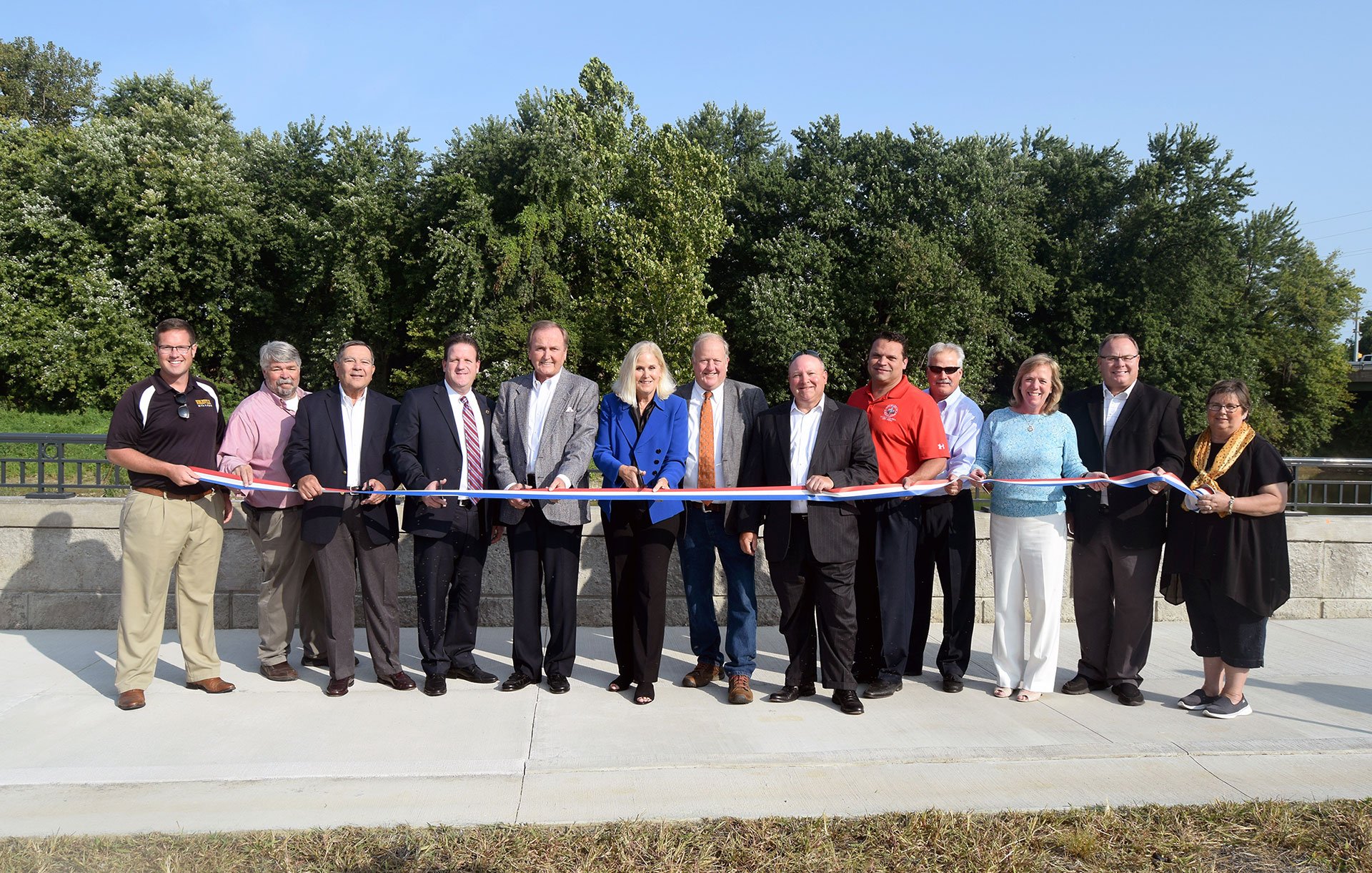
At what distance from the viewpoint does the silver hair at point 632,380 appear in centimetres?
513

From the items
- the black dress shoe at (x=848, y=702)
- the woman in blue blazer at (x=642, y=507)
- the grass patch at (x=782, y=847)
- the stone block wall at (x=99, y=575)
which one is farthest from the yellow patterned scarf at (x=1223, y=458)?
the woman in blue blazer at (x=642, y=507)

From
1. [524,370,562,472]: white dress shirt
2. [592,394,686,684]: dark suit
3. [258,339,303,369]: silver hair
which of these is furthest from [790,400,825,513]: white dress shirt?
[258,339,303,369]: silver hair

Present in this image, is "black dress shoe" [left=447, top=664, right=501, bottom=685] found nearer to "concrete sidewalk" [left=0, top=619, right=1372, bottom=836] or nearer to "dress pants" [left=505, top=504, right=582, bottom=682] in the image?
"concrete sidewalk" [left=0, top=619, right=1372, bottom=836]

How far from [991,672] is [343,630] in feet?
12.6

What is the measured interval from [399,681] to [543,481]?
138 centimetres

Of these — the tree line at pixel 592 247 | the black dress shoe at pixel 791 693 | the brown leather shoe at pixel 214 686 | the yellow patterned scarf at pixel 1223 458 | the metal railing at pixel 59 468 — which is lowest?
the brown leather shoe at pixel 214 686

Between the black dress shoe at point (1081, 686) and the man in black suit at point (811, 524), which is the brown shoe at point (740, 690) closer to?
the man in black suit at point (811, 524)

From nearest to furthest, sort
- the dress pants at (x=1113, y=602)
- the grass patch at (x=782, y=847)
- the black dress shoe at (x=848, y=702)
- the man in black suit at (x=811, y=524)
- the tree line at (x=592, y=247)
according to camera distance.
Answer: the grass patch at (x=782, y=847), the black dress shoe at (x=848, y=702), the man in black suit at (x=811, y=524), the dress pants at (x=1113, y=602), the tree line at (x=592, y=247)

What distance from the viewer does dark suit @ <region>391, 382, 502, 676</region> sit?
17.1 feet

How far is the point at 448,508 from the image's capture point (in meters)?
5.21

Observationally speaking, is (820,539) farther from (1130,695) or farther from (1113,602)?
(1130,695)

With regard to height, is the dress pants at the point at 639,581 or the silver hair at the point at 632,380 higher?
the silver hair at the point at 632,380

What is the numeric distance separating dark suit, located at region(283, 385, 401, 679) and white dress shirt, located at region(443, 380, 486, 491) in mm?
436

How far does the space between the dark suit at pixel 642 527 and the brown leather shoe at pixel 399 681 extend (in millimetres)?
1194
